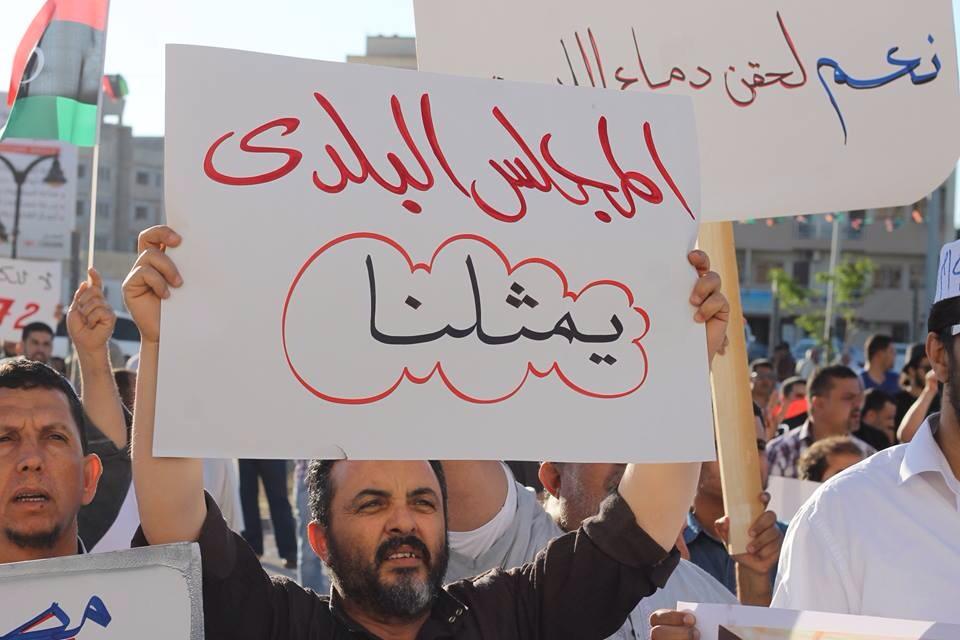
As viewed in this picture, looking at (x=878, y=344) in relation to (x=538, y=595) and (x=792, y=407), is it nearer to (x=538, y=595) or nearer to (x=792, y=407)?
(x=792, y=407)

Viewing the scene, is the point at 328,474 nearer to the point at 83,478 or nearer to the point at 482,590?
the point at 482,590

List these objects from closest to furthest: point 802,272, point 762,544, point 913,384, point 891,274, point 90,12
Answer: point 762,544 < point 90,12 < point 913,384 < point 802,272 < point 891,274

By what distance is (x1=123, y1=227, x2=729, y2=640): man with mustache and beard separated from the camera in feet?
7.82

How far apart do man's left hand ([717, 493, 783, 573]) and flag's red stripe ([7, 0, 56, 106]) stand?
2742 millimetres

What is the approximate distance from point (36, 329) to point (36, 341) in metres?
0.14

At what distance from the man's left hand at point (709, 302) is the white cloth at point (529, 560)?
99cm

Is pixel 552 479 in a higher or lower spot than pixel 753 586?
higher

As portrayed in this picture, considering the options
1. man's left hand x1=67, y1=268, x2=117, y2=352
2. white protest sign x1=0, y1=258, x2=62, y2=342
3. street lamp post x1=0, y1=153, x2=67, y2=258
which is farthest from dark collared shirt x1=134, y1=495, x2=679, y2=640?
street lamp post x1=0, y1=153, x2=67, y2=258

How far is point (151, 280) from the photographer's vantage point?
6.94 ft

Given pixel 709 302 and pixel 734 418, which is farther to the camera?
pixel 734 418

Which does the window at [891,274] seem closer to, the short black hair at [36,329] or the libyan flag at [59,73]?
the short black hair at [36,329]

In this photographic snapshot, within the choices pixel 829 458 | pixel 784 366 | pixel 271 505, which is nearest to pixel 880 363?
pixel 271 505

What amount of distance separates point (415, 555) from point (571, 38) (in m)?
1.26

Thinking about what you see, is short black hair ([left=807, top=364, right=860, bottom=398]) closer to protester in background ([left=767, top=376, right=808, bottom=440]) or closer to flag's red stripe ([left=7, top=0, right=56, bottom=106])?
protester in background ([left=767, top=376, right=808, bottom=440])
